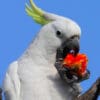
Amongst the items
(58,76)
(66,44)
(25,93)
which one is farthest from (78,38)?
(25,93)

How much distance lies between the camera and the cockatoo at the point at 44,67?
15.9 feet

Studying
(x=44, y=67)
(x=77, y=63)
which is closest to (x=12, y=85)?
(x=44, y=67)

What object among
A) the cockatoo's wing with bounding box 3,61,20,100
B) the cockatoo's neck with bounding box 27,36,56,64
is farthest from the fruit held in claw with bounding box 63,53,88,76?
the cockatoo's wing with bounding box 3,61,20,100

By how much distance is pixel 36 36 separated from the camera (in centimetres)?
509

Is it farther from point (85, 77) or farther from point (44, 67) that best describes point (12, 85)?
point (85, 77)

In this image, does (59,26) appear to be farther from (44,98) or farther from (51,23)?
(44,98)

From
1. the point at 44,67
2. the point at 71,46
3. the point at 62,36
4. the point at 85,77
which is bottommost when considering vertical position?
the point at 85,77

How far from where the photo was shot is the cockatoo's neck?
4969mm

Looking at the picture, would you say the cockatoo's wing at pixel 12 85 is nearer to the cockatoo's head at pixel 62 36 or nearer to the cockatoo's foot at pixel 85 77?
the cockatoo's head at pixel 62 36

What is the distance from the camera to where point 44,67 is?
4.95 m

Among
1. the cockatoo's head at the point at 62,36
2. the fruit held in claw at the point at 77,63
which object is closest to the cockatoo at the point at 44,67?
the cockatoo's head at the point at 62,36

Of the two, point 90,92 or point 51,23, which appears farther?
point 51,23

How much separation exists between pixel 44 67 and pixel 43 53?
0.15 metres

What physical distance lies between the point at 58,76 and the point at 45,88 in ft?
0.65
